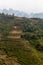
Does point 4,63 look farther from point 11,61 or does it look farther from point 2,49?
point 2,49

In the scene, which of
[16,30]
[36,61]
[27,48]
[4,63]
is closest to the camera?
[4,63]

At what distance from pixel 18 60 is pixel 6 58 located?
209cm

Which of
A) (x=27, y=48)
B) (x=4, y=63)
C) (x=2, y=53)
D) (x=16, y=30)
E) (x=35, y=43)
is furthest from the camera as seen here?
(x=16, y=30)

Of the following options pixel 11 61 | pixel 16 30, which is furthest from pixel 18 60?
pixel 16 30

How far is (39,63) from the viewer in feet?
96.6

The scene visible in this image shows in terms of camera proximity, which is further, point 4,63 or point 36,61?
point 36,61

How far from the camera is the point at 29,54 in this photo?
107 feet

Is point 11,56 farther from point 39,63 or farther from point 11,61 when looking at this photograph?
point 39,63

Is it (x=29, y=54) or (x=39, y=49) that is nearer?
(x=29, y=54)

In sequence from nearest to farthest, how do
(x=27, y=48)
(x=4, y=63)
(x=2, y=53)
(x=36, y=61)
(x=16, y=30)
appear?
(x=4, y=63), (x=36, y=61), (x=2, y=53), (x=27, y=48), (x=16, y=30)

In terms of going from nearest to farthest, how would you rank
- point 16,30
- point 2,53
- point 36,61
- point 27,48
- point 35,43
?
point 36,61, point 2,53, point 27,48, point 35,43, point 16,30

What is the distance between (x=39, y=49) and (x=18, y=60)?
29.0 feet

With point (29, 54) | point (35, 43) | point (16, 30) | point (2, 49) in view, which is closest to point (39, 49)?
point (35, 43)

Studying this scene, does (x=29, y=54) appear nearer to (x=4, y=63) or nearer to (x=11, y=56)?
(x=11, y=56)
